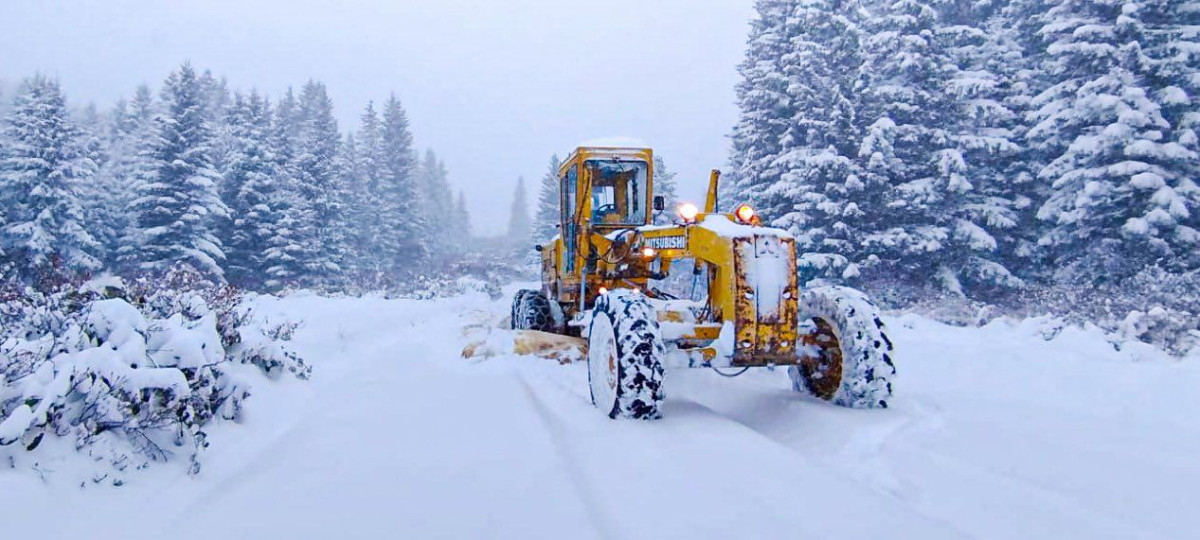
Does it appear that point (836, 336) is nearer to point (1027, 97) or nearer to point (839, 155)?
point (839, 155)

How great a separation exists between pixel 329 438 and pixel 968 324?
10985 mm

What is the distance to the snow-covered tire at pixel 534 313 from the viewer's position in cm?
1128

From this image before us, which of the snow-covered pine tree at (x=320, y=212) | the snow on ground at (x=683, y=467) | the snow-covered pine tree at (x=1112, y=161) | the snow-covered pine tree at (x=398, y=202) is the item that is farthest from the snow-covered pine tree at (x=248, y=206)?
the snow-covered pine tree at (x=1112, y=161)

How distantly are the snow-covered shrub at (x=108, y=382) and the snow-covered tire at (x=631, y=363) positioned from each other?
285cm

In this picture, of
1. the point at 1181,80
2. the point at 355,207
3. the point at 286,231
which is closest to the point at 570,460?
the point at 1181,80

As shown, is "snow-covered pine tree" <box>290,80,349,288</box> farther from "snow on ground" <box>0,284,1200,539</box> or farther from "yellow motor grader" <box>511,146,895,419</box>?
"yellow motor grader" <box>511,146,895,419</box>

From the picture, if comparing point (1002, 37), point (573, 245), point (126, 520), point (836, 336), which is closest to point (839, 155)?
point (1002, 37)

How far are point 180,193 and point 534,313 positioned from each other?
2216 cm

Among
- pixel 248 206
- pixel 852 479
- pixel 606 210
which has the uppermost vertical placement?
pixel 248 206

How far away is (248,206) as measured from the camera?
104 ft

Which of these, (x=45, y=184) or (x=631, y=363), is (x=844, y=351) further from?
(x=45, y=184)

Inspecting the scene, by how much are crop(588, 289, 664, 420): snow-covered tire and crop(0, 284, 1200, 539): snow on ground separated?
16 centimetres

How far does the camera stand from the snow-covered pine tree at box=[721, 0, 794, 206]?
72.0ft

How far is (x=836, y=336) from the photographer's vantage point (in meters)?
6.27
